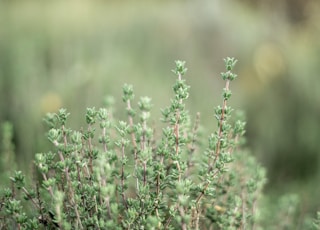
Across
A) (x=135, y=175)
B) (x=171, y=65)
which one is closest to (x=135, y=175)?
(x=135, y=175)

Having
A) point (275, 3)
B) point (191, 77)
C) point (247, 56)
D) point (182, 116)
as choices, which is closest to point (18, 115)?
point (191, 77)

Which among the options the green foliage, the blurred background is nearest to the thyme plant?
the green foliage

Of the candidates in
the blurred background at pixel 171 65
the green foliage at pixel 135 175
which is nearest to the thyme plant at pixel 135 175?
the green foliage at pixel 135 175

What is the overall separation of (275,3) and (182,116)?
637 centimetres

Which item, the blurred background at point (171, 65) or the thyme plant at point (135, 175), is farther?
the blurred background at point (171, 65)

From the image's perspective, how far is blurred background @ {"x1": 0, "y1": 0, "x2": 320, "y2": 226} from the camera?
397 cm

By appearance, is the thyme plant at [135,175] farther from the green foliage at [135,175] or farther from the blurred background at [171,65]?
the blurred background at [171,65]

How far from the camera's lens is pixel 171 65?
5.90 meters

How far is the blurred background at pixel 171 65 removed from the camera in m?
3.97

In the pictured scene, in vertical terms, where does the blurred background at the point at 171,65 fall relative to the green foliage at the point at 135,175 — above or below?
above

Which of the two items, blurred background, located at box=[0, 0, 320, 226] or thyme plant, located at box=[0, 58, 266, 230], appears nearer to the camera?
thyme plant, located at box=[0, 58, 266, 230]

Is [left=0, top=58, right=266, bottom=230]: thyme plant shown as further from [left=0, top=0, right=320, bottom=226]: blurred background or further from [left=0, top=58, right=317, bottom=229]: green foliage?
[left=0, top=0, right=320, bottom=226]: blurred background

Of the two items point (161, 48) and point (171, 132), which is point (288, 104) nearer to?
point (161, 48)

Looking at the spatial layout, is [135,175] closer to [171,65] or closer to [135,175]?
[135,175]
